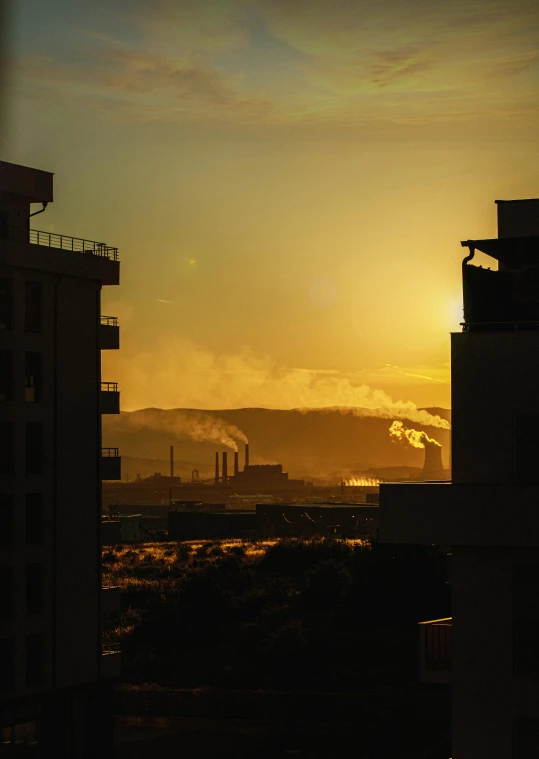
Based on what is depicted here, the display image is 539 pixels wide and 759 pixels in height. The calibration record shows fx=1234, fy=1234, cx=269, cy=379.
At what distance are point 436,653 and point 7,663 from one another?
54.9 feet

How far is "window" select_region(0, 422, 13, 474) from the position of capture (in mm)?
30562

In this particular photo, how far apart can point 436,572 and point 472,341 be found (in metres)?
29.4

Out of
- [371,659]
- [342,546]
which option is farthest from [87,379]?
[342,546]

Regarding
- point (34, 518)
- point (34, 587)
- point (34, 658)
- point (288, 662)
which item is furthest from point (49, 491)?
point (288, 662)

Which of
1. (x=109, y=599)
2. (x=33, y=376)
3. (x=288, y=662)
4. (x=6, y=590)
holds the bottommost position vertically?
(x=288, y=662)

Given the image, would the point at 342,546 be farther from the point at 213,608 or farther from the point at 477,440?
Result: the point at 477,440

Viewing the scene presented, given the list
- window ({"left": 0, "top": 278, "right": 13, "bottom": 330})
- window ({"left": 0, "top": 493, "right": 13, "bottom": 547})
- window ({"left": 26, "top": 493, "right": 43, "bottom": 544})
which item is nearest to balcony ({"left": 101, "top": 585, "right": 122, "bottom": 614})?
window ({"left": 26, "top": 493, "right": 43, "bottom": 544})

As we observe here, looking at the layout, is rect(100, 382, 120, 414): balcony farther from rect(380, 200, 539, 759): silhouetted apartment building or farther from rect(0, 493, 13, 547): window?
rect(380, 200, 539, 759): silhouetted apartment building

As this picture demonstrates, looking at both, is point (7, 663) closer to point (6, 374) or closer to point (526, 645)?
point (6, 374)

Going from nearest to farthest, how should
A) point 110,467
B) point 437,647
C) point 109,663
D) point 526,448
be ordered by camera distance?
point 526,448, point 437,647, point 109,663, point 110,467

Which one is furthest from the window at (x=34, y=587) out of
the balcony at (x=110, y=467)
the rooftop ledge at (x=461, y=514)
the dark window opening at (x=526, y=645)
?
the dark window opening at (x=526, y=645)

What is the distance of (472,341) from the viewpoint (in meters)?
14.2

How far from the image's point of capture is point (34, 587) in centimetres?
3108

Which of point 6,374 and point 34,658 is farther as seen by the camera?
point 6,374
